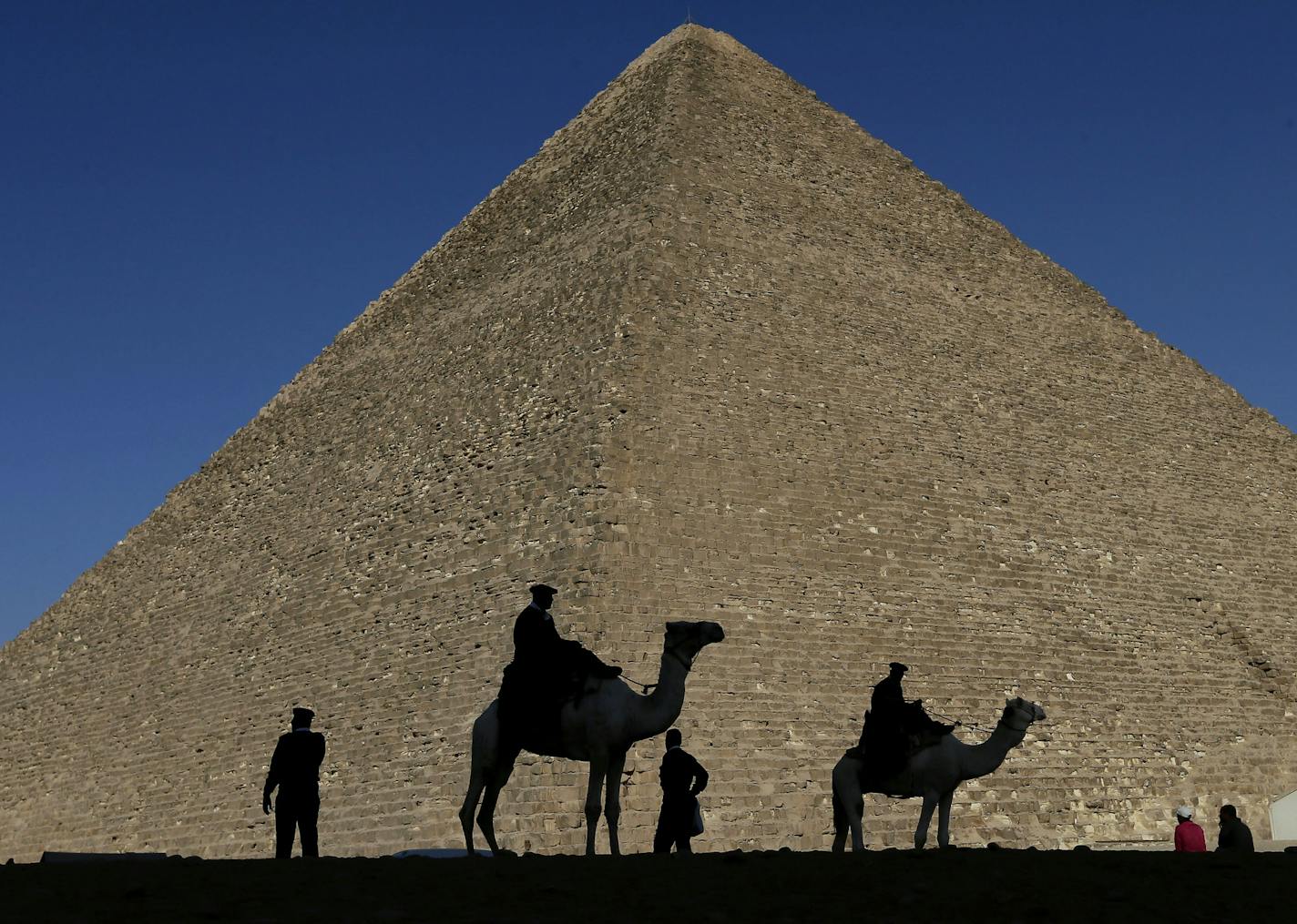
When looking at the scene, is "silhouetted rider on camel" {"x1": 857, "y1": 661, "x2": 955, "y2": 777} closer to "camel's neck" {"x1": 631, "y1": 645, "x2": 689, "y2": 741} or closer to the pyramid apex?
"camel's neck" {"x1": 631, "y1": 645, "x2": 689, "y2": 741}

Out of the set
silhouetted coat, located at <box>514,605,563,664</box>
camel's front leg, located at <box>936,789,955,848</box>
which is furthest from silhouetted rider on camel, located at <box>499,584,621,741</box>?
camel's front leg, located at <box>936,789,955,848</box>

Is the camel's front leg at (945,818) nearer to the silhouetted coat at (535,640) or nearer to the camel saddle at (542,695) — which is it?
the camel saddle at (542,695)

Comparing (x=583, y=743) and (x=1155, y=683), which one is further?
(x=1155, y=683)

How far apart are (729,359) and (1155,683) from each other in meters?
6.64

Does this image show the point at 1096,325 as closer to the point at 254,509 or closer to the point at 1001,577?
the point at 1001,577

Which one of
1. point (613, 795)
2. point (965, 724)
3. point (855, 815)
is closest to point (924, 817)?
point (855, 815)

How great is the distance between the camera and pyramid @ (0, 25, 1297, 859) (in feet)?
48.7

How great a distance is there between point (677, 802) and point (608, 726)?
6.99 ft

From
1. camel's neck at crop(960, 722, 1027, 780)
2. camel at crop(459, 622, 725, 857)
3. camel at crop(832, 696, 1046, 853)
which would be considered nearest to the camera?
camel at crop(459, 622, 725, 857)

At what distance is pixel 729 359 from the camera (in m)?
18.7

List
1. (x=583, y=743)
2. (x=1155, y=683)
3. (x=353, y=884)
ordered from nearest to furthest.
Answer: (x=353, y=884)
(x=583, y=743)
(x=1155, y=683)

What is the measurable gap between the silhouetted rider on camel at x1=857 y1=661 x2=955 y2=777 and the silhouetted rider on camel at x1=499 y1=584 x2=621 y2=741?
1.76m

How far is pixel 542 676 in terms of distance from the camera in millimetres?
8109

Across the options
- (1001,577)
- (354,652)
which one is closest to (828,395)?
(1001,577)
